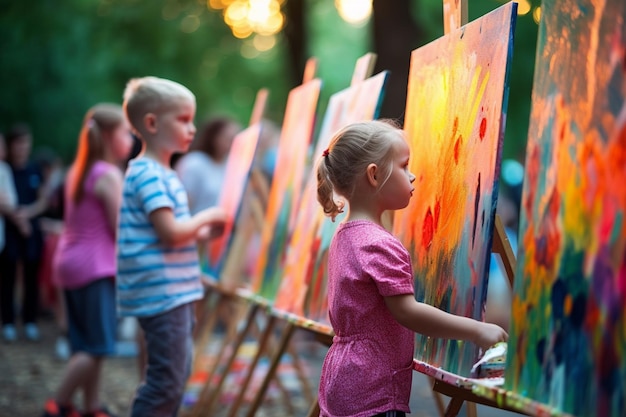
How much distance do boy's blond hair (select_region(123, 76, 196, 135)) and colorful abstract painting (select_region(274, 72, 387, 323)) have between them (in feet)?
2.07

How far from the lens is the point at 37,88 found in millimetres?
19562

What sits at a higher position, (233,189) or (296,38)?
(296,38)

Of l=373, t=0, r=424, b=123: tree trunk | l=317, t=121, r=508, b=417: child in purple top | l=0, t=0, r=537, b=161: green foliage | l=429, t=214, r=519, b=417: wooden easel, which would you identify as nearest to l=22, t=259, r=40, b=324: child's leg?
l=373, t=0, r=424, b=123: tree trunk

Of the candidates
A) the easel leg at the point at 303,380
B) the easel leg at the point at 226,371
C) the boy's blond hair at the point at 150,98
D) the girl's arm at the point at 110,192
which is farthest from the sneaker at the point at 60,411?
the boy's blond hair at the point at 150,98

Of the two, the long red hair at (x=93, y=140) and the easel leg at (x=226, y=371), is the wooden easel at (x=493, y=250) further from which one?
the long red hair at (x=93, y=140)

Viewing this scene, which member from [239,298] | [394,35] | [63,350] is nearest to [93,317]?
[239,298]

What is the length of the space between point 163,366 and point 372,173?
1.63 metres

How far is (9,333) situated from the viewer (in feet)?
31.9

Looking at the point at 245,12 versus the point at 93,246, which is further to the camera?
the point at 245,12

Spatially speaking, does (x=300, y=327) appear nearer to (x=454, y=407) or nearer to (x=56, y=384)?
(x=454, y=407)

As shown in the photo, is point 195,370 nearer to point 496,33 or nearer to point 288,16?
point 496,33

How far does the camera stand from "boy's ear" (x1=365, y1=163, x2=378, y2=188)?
2637 mm

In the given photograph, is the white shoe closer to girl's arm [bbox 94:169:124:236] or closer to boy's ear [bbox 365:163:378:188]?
girl's arm [bbox 94:169:124:236]

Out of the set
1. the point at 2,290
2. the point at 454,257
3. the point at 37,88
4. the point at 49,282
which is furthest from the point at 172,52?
the point at 454,257
